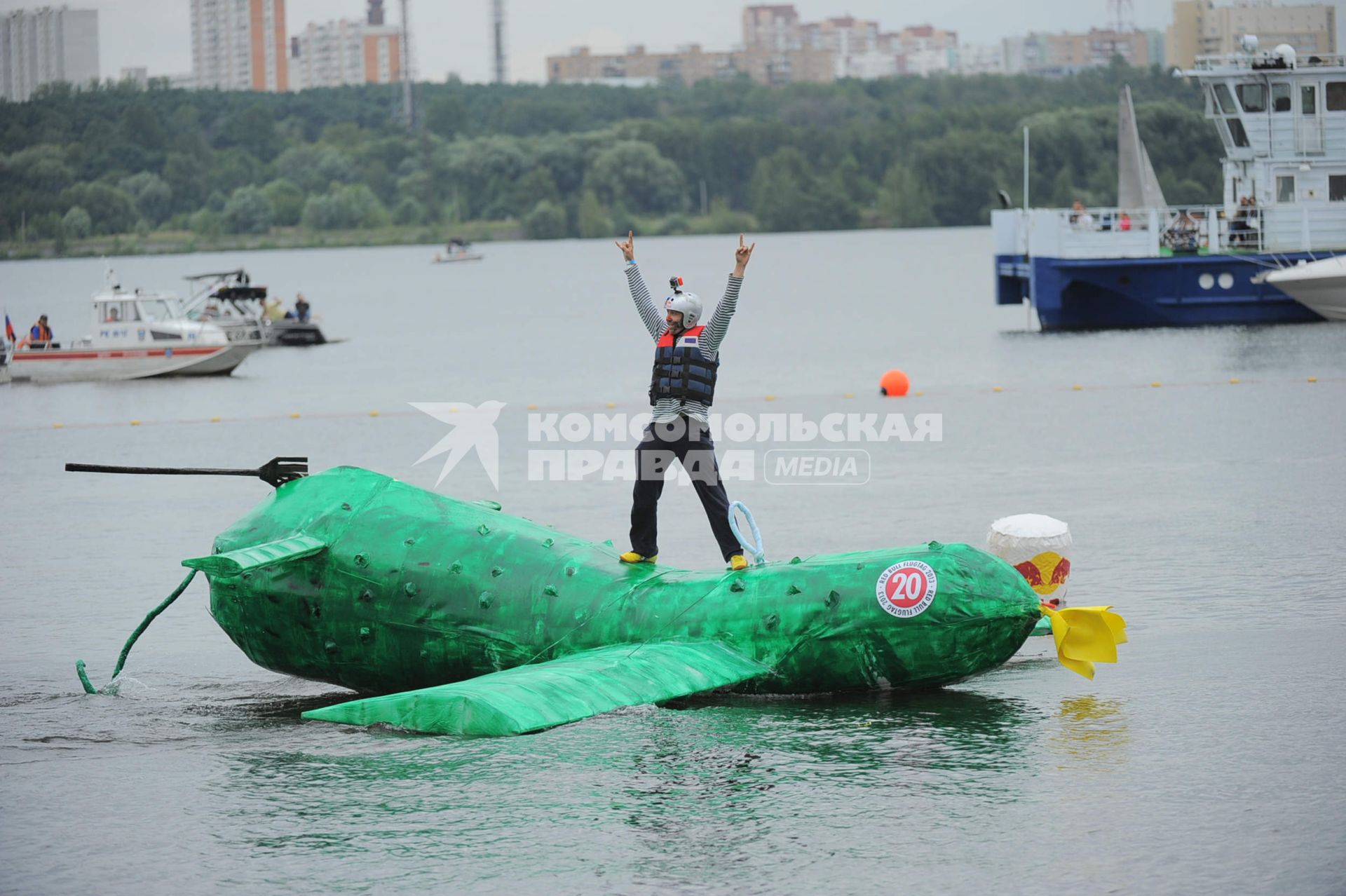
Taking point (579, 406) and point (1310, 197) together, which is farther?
point (1310, 197)

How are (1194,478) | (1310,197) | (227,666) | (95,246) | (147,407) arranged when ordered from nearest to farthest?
(227,666)
(1194,478)
(147,407)
(1310,197)
(95,246)

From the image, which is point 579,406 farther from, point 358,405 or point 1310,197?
point 1310,197

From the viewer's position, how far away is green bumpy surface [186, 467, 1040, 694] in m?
11.8

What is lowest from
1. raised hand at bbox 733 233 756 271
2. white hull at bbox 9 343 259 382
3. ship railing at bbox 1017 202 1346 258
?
white hull at bbox 9 343 259 382

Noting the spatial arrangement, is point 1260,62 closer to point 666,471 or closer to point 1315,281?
point 1315,281

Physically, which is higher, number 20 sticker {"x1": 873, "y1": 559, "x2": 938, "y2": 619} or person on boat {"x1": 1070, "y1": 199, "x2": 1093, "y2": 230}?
person on boat {"x1": 1070, "y1": 199, "x2": 1093, "y2": 230}

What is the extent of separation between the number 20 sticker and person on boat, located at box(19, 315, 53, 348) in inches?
1607

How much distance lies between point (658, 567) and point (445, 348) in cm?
5689

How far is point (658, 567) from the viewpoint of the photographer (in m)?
12.9

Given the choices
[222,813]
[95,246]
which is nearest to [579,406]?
[222,813]

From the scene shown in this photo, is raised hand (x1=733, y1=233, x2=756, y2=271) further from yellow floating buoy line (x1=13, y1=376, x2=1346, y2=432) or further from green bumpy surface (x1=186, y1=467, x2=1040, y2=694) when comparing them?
yellow floating buoy line (x1=13, y1=376, x2=1346, y2=432)

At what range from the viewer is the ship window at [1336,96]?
51281 millimetres

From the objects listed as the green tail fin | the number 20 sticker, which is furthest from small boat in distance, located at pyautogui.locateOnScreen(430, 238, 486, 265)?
the number 20 sticker

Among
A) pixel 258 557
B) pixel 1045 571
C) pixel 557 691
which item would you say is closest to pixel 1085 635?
pixel 1045 571
